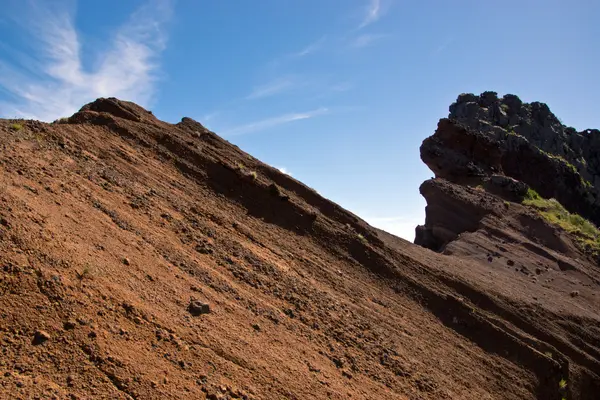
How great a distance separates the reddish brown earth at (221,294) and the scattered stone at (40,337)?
0.6 inches

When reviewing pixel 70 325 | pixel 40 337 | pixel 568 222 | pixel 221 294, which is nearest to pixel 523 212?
pixel 568 222

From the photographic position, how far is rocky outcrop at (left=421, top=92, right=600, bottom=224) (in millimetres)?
33094

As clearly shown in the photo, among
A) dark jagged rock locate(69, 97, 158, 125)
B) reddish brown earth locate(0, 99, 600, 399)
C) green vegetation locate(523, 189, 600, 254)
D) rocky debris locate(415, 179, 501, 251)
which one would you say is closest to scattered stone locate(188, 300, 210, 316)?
reddish brown earth locate(0, 99, 600, 399)

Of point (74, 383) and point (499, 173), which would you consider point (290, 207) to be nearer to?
point (74, 383)

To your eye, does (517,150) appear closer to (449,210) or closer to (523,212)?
(523,212)

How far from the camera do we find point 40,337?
5770 mm

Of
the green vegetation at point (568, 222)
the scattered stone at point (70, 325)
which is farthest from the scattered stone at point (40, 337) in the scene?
the green vegetation at point (568, 222)

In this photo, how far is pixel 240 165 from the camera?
14320 millimetres

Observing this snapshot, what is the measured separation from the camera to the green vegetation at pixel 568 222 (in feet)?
88.4

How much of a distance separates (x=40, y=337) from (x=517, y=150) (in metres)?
38.2

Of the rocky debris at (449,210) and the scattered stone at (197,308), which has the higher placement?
the rocky debris at (449,210)

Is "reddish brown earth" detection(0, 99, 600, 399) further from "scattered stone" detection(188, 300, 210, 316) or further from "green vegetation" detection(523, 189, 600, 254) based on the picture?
"green vegetation" detection(523, 189, 600, 254)

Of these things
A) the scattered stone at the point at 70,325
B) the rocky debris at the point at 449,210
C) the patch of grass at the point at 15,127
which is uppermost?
the rocky debris at the point at 449,210

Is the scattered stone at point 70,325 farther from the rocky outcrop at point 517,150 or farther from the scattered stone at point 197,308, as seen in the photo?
the rocky outcrop at point 517,150
